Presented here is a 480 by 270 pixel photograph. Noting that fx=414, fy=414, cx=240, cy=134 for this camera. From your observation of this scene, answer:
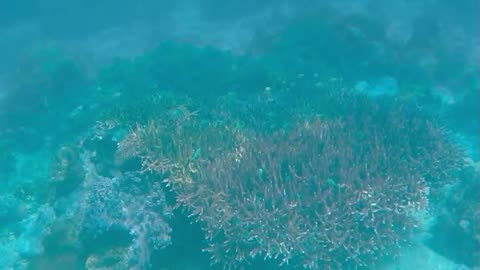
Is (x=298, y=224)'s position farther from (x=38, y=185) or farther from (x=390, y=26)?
(x=390, y=26)

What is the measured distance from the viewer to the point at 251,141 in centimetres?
695

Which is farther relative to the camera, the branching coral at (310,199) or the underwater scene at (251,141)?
the underwater scene at (251,141)

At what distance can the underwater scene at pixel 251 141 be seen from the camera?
5.95 meters

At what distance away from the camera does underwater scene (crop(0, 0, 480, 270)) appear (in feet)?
19.5

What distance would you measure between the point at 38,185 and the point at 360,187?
286 inches

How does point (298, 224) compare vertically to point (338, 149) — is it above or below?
below

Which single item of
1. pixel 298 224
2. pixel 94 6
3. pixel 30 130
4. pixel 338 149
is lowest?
pixel 298 224

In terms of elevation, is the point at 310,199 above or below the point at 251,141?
below

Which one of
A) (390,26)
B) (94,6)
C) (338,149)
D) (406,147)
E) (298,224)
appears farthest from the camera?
(94,6)

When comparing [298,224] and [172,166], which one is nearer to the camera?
[298,224]

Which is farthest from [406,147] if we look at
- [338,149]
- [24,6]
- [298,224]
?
[24,6]

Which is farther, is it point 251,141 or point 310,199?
point 251,141

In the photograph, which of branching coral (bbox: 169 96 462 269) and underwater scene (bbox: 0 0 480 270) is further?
underwater scene (bbox: 0 0 480 270)

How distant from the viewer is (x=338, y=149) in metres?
6.64
